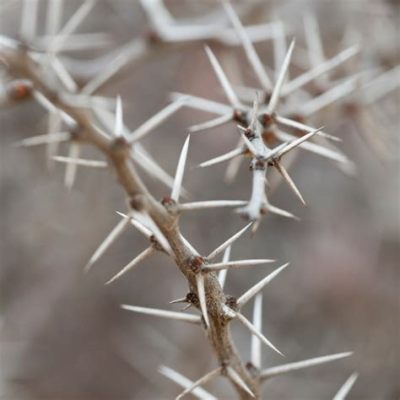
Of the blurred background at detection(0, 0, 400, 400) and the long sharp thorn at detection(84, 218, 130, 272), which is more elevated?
the blurred background at detection(0, 0, 400, 400)

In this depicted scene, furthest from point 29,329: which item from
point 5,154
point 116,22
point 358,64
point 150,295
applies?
point 358,64

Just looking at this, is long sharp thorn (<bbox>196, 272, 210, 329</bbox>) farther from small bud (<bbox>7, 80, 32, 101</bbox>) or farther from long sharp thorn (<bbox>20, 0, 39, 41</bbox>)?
long sharp thorn (<bbox>20, 0, 39, 41</bbox>)

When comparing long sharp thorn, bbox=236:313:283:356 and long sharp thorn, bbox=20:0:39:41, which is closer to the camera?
long sharp thorn, bbox=236:313:283:356

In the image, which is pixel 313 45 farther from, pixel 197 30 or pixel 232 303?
pixel 232 303

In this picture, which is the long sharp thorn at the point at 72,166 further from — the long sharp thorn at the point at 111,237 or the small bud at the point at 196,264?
the small bud at the point at 196,264

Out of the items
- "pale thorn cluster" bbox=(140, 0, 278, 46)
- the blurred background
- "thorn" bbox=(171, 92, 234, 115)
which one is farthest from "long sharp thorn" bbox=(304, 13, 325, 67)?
"thorn" bbox=(171, 92, 234, 115)

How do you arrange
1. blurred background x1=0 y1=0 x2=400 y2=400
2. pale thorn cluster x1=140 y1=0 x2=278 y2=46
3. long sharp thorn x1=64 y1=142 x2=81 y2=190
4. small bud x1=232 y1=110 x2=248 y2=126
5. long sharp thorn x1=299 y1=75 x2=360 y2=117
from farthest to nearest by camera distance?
blurred background x1=0 y1=0 x2=400 y2=400 → pale thorn cluster x1=140 y1=0 x2=278 y2=46 → long sharp thorn x1=299 y1=75 x2=360 y2=117 → long sharp thorn x1=64 y1=142 x2=81 y2=190 → small bud x1=232 y1=110 x2=248 y2=126

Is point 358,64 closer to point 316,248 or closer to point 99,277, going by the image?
point 316,248

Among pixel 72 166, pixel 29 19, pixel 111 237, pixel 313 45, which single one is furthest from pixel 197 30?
pixel 111 237

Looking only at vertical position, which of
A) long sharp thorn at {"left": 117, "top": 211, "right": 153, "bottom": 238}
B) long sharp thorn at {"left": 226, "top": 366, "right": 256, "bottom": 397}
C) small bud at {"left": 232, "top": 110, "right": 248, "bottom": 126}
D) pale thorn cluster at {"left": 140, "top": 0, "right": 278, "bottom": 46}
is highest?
pale thorn cluster at {"left": 140, "top": 0, "right": 278, "bottom": 46}
